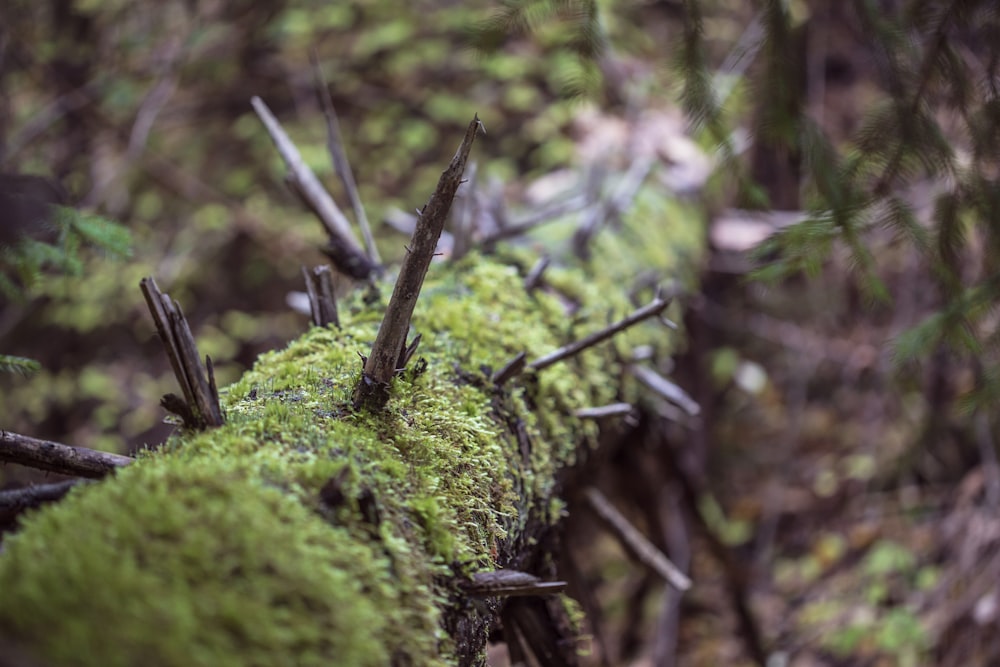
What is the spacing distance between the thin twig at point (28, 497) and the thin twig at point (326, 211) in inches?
48.8

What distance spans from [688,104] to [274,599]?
198 centimetres

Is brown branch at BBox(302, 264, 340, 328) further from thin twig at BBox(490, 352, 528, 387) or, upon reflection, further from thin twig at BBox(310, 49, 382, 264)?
thin twig at BBox(310, 49, 382, 264)

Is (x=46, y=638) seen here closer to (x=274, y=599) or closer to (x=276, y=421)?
(x=274, y=599)

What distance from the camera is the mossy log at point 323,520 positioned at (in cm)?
85

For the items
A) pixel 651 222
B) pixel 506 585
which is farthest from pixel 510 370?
pixel 651 222

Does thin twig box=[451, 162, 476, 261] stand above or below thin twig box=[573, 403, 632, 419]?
above

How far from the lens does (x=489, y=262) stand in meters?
2.56

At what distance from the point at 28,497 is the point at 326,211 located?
132 centimetres

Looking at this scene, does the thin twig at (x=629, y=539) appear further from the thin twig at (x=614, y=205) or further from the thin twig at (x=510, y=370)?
the thin twig at (x=614, y=205)

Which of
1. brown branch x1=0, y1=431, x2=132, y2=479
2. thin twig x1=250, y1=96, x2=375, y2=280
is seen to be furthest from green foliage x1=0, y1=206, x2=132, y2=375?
brown branch x1=0, y1=431, x2=132, y2=479

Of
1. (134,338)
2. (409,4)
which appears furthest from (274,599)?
(409,4)

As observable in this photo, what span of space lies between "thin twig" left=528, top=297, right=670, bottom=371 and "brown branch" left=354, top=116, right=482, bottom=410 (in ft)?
1.83

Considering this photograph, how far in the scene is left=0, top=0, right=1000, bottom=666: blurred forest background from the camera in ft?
13.2

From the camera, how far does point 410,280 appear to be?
53.9 inches
